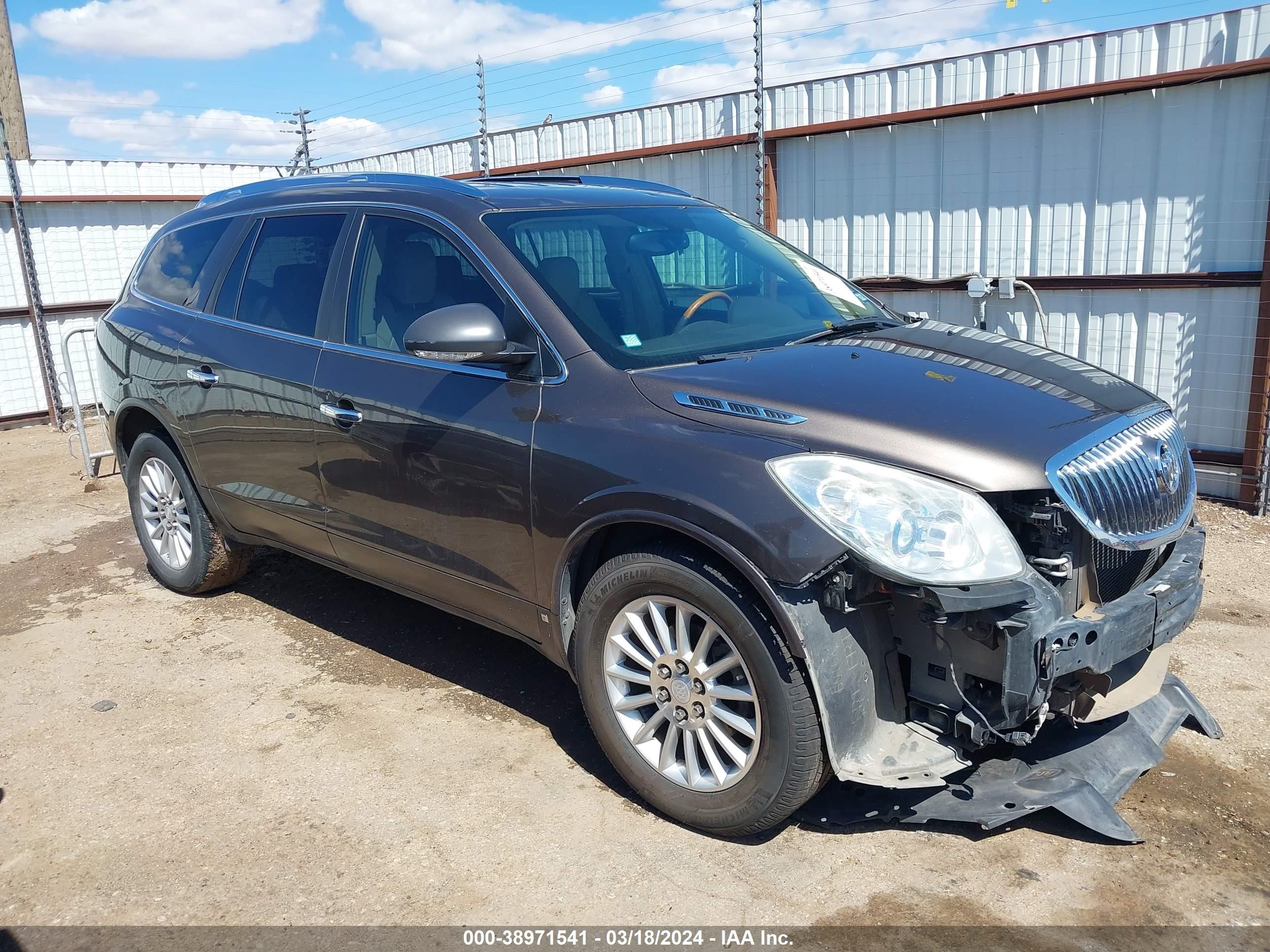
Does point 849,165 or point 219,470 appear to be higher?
point 849,165

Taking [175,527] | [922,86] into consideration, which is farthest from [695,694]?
[922,86]

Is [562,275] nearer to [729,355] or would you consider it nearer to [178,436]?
[729,355]

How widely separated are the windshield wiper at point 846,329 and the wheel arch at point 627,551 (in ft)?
3.01

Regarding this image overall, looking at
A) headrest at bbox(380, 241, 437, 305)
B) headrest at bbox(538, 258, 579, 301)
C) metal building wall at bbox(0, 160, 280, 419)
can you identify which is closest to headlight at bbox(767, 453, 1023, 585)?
headrest at bbox(538, 258, 579, 301)

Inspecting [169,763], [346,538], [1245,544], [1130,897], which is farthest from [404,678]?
[1245,544]

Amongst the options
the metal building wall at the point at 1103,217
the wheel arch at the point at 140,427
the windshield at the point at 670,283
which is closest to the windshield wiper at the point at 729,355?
the windshield at the point at 670,283

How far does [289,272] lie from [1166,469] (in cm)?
352

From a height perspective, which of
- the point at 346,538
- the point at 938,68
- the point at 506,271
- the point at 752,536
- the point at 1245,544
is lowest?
the point at 1245,544

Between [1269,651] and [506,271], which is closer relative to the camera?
[506,271]

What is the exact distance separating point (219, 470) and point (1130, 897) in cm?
405

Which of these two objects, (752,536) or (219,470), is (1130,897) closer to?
(752,536)

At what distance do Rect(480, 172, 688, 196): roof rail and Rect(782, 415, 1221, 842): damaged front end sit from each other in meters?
2.41

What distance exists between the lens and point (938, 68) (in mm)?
7539

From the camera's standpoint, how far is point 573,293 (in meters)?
3.62
